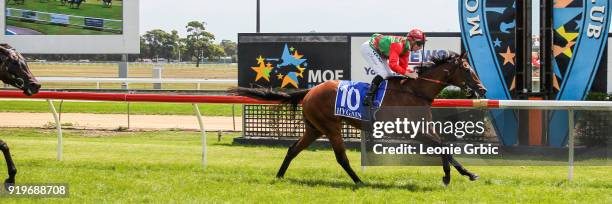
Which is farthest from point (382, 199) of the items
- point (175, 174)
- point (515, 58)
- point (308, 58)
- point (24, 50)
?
point (24, 50)

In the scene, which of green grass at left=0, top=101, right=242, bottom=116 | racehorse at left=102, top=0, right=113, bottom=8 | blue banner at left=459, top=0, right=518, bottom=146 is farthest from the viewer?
racehorse at left=102, top=0, right=113, bottom=8

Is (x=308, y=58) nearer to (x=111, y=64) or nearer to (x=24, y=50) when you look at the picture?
(x=24, y=50)

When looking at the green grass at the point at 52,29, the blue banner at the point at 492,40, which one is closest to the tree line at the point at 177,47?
the green grass at the point at 52,29

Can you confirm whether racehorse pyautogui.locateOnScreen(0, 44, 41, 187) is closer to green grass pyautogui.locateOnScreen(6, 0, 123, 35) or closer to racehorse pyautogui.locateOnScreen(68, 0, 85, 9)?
green grass pyautogui.locateOnScreen(6, 0, 123, 35)

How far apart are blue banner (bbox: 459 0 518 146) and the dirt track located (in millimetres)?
4942

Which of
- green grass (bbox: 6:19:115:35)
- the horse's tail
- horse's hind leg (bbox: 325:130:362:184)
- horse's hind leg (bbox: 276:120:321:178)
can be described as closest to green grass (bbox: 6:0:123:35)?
green grass (bbox: 6:19:115:35)

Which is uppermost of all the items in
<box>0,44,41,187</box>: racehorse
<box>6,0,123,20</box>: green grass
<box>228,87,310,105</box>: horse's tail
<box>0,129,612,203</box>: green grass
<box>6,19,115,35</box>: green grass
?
<box>6,0,123,20</box>: green grass

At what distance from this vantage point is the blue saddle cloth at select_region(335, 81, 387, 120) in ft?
24.6

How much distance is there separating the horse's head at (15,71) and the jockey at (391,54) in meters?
Result: 2.77

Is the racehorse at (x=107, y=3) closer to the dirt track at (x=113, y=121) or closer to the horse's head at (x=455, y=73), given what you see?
the dirt track at (x=113, y=121)

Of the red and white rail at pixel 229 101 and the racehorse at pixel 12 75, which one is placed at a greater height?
the racehorse at pixel 12 75

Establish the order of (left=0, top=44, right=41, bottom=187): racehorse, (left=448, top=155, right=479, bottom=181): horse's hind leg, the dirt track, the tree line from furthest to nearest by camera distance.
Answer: the tree line
the dirt track
(left=448, top=155, right=479, bottom=181): horse's hind leg
(left=0, top=44, right=41, bottom=187): racehorse

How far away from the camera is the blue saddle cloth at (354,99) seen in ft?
24.6

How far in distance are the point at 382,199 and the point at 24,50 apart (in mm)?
20596
